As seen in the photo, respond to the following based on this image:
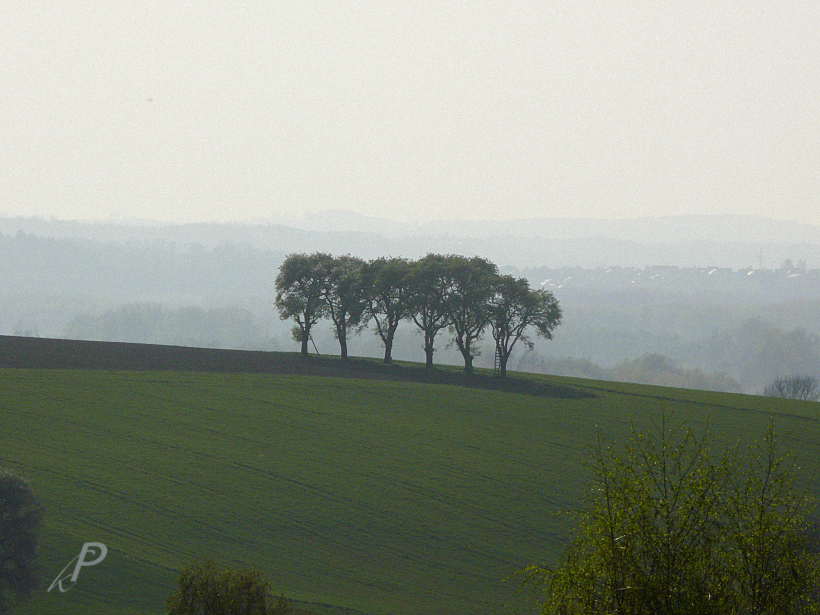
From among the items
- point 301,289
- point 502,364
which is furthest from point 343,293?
point 502,364

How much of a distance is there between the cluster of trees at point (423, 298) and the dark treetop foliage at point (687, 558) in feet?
241

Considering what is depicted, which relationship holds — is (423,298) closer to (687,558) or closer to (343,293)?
→ (343,293)

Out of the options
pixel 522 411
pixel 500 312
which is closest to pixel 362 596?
pixel 522 411

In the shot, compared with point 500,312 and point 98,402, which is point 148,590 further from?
point 500,312

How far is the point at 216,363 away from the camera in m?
87.8

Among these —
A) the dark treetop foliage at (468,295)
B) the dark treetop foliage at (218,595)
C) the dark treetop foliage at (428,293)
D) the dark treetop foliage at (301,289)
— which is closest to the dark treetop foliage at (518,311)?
the dark treetop foliage at (468,295)

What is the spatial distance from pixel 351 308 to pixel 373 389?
18240 mm

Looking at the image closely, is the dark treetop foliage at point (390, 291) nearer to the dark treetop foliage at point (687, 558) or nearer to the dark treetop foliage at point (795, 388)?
the dark treetop foliage at point (687, 558)

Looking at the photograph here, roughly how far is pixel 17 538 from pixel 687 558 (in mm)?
29813

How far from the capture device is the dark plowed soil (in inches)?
3120

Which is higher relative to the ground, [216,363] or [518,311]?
[518,311]

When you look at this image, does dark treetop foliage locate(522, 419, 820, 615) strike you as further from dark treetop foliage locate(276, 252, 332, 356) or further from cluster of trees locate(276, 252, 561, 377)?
dark treetop foliage locate(276, 252, 332, 356)

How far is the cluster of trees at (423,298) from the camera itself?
93.2 metres

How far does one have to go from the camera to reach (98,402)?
65.2m
